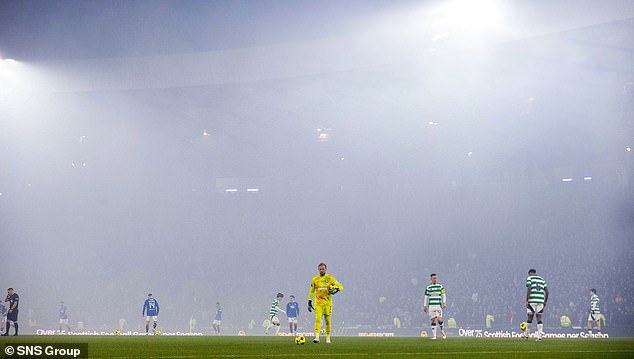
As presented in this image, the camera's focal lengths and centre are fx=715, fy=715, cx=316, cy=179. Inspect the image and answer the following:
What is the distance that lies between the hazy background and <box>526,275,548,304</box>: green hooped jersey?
26230 mm

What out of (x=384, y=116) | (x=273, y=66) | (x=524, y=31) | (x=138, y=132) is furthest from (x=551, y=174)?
(x=138, y=132)

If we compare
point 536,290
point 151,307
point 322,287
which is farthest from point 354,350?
point 151,307

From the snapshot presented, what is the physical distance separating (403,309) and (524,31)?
932 inches

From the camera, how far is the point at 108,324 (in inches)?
2277

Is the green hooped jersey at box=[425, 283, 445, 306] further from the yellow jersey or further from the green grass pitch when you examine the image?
the yellow jersey

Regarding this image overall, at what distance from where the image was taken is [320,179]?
66.3 m

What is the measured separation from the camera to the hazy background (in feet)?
171

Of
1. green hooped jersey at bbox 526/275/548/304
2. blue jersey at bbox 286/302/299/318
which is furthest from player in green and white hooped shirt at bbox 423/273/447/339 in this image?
blue jersey at bbox 286/302/299/318

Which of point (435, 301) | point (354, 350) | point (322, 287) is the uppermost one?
point (322, 287)

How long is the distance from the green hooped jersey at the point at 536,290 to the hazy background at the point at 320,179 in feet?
86.1

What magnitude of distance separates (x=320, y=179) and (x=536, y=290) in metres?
44.1

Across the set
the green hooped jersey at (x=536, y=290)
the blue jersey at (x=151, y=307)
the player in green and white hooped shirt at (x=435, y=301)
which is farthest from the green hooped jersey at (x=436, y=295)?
the blue jersey at (x=151, y=307)

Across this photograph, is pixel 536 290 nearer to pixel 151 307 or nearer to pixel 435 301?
pixel 435 301

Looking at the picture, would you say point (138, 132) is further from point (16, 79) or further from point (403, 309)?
point (403, 309)
